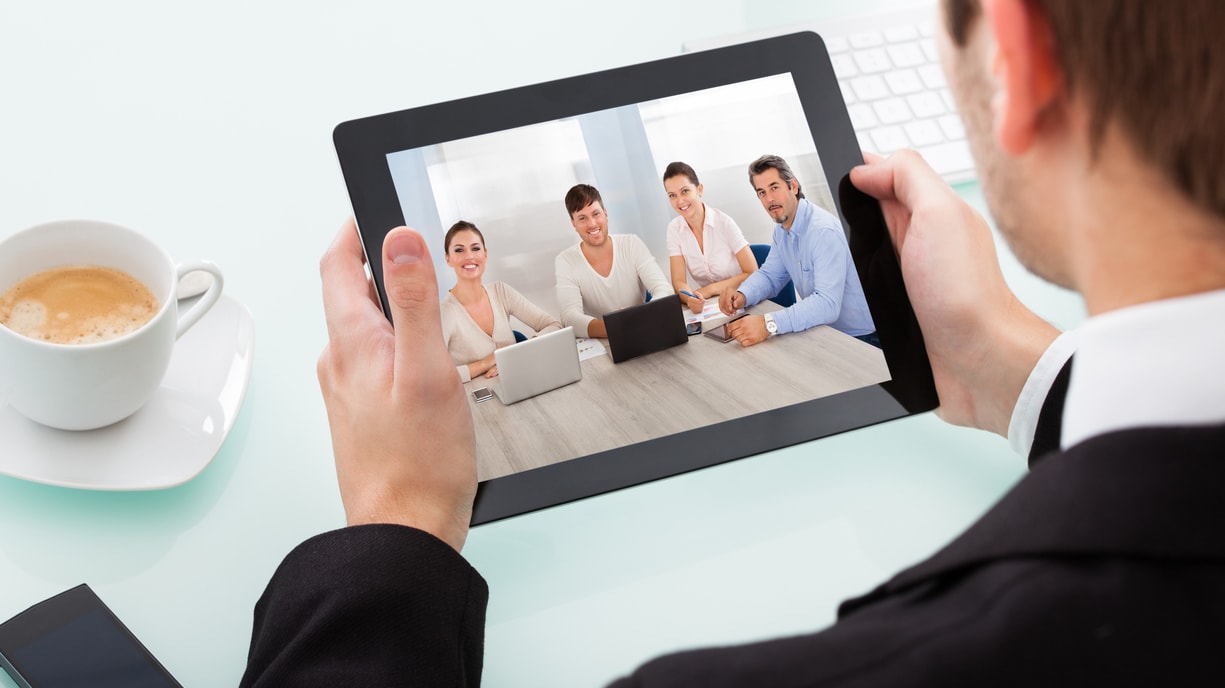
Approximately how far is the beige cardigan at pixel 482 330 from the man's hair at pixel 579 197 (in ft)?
0.29

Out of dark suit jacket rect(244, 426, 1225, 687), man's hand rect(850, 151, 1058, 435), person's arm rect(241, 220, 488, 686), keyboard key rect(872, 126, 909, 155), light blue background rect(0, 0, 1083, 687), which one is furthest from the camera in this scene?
keyboard key rect(872, 126, 909, 155)

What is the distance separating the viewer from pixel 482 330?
71 cm

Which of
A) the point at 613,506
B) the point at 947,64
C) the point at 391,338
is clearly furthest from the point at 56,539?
the point at 947,64

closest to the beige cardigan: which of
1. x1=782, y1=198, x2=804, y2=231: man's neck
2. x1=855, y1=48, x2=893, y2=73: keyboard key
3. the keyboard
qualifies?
x1=782, y1=198, x2=804, y2=231: man's neck

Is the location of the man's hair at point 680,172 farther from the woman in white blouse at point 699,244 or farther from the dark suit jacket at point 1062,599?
the dark suit jacket at point 1062,599

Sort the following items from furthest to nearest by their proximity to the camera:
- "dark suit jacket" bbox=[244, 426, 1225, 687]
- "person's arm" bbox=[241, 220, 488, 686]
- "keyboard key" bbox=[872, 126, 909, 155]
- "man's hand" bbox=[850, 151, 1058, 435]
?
"keyboard key" bbox=[872, 126, 909, 155] < "man's hand" bbox=[850, 151, 1058, 435] < "person's arm" bbox=[241, 220, 488, 686] < "dark suit jacket" bbox=[244, 426, 1225, 687]

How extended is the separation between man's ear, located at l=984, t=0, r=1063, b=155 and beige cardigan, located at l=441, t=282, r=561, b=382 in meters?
0.39

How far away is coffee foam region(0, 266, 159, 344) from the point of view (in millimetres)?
686

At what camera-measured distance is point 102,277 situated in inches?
28.5

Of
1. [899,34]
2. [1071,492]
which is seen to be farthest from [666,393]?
[899,34]

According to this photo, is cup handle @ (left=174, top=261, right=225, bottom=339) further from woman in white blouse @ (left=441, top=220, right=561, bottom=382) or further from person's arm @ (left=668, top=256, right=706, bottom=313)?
person's arm @ (left=668, top=256, right=706, bottom=313)

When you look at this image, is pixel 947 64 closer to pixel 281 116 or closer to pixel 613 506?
pixel 613 506

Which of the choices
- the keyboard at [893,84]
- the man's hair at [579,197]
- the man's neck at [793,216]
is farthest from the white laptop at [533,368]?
the keyboard at [893,84]

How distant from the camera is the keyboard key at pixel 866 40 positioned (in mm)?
1042
